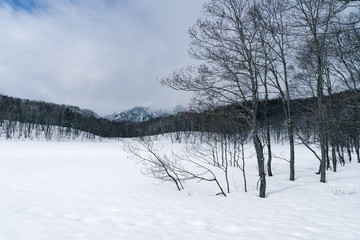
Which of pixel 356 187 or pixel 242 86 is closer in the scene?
pixel 242 86

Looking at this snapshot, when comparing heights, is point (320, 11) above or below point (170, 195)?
above

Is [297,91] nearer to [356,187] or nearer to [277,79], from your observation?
[277,79]

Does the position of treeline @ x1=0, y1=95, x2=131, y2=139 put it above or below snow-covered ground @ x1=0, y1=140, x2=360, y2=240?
above

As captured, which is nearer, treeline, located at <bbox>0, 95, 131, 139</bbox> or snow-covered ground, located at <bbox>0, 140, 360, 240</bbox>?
snow-covered ground, located at <bbox>0, 140, 360, 240</bbox>

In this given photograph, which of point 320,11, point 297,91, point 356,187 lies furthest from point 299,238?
point 297,91

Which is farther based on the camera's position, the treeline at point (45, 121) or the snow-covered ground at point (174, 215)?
the treeline at point (45, 121)

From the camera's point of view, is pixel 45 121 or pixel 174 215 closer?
pixel 174 215

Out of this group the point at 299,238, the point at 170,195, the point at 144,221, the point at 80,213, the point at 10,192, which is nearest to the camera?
the point at 299,238

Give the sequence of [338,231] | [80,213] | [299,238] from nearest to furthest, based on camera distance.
A: 1. [299,238]
2. [338,231]
3. [80,213]

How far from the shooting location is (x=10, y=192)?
7.50 meters

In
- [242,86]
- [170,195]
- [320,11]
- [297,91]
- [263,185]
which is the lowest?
[170,195]

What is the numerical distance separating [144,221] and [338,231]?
5011mm

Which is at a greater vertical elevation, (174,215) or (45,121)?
(45,121)

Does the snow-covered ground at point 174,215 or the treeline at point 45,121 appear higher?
the treeline at point 45,121
